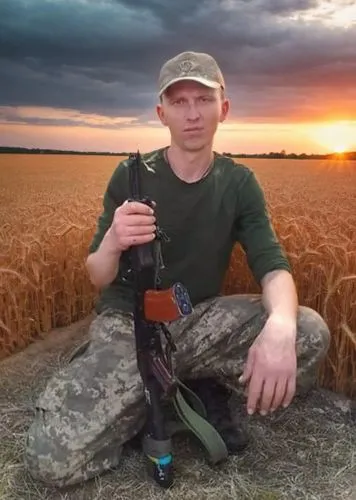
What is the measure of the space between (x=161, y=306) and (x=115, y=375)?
1.39 ft

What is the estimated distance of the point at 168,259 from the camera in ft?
8.07

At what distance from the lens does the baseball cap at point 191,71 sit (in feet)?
7.43

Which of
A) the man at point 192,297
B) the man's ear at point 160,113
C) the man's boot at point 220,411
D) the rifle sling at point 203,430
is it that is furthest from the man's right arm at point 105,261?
the man's boot at point 220,411

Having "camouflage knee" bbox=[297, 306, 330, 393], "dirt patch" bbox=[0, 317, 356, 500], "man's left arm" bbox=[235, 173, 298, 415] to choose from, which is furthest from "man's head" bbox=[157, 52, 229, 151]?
"dirt patch" bbox=[0, 317, 356, 500]

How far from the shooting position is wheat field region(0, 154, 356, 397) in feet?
9.13

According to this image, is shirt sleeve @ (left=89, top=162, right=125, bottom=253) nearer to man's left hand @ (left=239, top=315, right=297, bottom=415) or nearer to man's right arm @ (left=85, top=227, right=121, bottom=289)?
man's right arm @ (left=85, top=227, right=121, bottom=289)

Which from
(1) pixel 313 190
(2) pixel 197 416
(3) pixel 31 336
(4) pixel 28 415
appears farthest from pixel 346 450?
(1) pixel 313 190

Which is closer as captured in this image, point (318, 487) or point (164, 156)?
point (318, 487)

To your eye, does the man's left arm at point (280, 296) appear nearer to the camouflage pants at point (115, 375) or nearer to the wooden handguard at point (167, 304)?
the camouflage pants at point (115, 375)

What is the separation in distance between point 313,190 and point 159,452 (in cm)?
388

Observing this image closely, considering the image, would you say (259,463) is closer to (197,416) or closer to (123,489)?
(197,416)

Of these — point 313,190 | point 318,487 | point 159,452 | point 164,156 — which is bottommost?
point 318,487

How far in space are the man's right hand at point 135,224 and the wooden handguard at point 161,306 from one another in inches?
6.8

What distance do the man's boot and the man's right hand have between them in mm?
874
